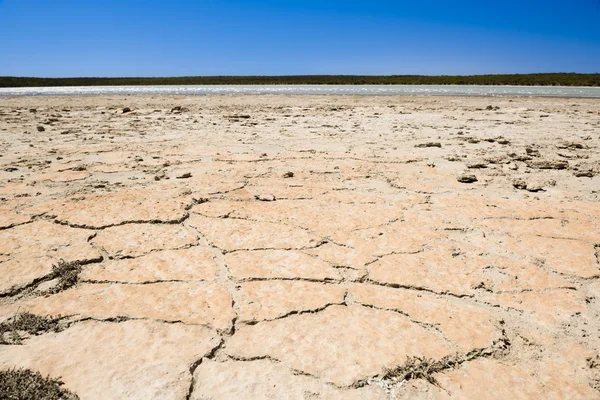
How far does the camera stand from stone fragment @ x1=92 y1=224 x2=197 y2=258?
61.6 inches

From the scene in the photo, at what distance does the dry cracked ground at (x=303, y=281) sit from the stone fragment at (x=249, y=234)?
0.01 meters

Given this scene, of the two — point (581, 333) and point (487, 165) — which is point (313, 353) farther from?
point (487, 165)

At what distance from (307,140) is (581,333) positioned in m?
3.48

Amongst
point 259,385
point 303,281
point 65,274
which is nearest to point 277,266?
point 303,281

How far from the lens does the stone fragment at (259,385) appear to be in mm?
876

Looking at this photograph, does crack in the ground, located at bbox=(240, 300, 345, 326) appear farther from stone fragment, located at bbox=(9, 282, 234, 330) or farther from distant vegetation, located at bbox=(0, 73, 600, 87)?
distant vegetation, located at bbox=(0, 73, 600, 87)

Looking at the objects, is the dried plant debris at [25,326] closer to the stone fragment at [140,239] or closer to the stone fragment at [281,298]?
the stone fragment at [140,239]

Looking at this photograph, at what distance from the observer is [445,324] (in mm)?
1128

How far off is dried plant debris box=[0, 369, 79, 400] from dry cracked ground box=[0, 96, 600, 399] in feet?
0.10

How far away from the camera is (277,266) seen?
146cm

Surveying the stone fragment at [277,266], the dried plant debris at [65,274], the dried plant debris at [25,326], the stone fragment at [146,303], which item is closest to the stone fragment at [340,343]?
the stone fragment at [146,303]

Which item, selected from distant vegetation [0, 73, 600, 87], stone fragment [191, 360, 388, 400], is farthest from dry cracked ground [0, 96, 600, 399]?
distant vegetation [0, 73, 600, 87]

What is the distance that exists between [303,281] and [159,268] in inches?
20.9

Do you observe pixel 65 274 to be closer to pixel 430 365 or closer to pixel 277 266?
pixel 277 266
